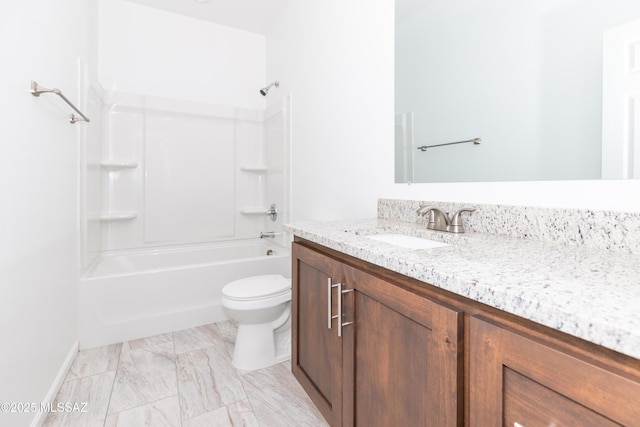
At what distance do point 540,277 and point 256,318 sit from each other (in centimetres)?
145

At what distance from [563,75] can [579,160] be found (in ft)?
0.86

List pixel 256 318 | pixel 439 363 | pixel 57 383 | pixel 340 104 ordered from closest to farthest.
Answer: pixel 439 363 < pixel 57 383 < pixel 256 318 < pixel 340 104

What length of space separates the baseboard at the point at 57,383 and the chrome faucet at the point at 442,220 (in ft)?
5.79

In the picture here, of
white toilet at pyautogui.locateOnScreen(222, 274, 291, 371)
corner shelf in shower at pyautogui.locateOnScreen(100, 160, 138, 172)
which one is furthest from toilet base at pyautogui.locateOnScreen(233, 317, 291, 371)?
corner shelf in shower at pyautogui.locateOnScreen(100, 160, 138, 172)

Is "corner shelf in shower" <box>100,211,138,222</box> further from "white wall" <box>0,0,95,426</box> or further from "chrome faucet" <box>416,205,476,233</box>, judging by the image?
"chrome faucet" <box>416,205,476,233</box>

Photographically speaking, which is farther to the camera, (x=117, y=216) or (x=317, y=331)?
(x=117, y=216)

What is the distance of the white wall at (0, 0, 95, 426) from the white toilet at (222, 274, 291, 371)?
0.80m

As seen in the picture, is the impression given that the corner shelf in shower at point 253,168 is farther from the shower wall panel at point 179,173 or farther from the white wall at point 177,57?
the white wall at point 177,57

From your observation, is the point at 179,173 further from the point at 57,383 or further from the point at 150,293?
the point at 57,383

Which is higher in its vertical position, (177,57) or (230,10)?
(230,10)

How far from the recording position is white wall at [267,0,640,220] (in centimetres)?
98

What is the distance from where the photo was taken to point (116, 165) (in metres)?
2.51

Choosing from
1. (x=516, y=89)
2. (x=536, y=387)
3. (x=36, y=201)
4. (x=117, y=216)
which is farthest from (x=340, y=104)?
(x=117, y=216)

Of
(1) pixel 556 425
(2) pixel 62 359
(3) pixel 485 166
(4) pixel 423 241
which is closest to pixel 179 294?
(2) pixel 62 359
